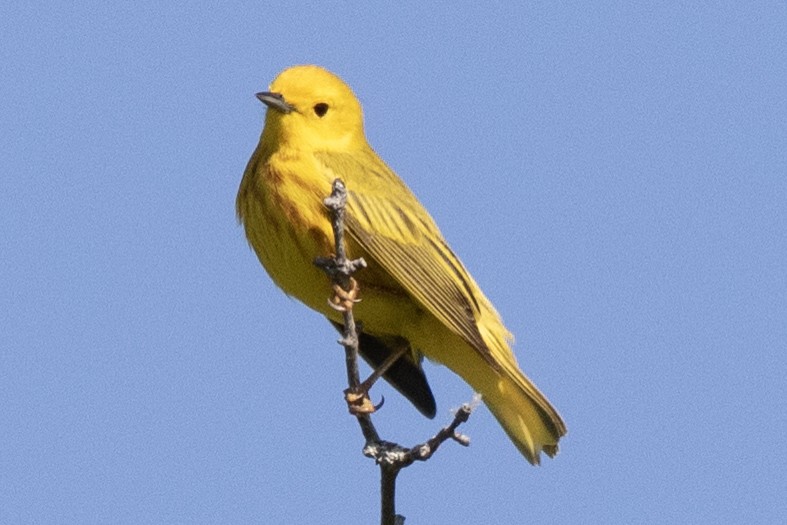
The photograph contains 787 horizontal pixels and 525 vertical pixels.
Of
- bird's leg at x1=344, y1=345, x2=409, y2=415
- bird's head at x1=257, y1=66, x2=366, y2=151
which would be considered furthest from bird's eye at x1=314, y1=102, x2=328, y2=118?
bird's leg at x1=344, y1=345, x2=409, y2=415

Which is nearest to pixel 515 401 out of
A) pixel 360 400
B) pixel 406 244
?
pixel 406 244

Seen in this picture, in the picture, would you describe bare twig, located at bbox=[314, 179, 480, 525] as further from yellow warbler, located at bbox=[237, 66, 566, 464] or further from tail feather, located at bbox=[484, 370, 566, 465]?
tail feather, located at bbox=[484, 370, 566, 465]

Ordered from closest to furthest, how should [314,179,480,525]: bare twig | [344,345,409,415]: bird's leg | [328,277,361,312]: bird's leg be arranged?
[314,179,480,525]: bare twig
[328,277,361,312]: bird's leg
[344,345,409,415]: bird's leg

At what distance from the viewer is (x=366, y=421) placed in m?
4.68

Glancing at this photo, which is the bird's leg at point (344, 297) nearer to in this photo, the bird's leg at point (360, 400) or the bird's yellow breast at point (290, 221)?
the bird's leg at point (360, 400)

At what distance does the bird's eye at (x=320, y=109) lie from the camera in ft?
18.8

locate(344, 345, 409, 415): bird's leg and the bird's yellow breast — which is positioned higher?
the bird's yellow breast

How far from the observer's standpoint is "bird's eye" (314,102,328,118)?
18.8 feet

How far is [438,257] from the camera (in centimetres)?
577

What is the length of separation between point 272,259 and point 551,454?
151 centimetres

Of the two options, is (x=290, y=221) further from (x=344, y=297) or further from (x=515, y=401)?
(x=515, y=401)

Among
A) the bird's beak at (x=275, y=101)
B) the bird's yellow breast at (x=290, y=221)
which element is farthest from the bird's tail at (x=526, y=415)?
the bird's beak at (x=275, y=101)

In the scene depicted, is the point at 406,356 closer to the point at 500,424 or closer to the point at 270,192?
the point at 500,424

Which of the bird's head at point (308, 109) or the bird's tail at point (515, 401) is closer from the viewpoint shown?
the bird's head at point (308, 109)
